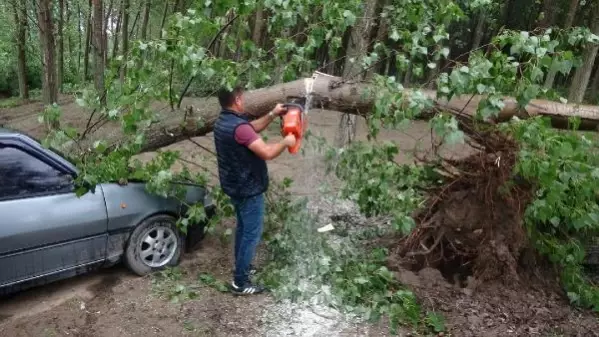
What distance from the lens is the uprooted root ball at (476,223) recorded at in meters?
4.75

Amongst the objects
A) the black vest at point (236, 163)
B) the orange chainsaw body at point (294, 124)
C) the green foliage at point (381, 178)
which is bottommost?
the green foliage at point (381, 178)

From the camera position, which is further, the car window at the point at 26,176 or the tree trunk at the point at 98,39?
the tree trunk at the point at 98,39

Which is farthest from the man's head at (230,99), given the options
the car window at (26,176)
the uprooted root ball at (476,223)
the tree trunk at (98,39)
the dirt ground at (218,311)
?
the tree trunk at (98,39)

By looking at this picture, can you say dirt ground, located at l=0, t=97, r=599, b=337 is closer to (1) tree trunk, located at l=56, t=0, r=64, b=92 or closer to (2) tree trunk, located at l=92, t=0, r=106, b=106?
(2) tree trunk, located at l=92, t=0, r=106, b=106

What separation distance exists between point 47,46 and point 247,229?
24.3ft

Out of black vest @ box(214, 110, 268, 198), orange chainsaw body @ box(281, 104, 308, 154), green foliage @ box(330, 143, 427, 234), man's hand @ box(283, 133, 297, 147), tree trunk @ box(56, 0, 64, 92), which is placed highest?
orange chainsaw body @ box(281, 104, 308, 154)

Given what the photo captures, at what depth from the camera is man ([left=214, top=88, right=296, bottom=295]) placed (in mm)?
4035

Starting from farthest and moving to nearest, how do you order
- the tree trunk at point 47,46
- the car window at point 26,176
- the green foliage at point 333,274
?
the tree trunk at point 47,46 < the green foliage at point 333,274 < the car window at point 26,176

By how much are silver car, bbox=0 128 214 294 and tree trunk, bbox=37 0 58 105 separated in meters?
6.22

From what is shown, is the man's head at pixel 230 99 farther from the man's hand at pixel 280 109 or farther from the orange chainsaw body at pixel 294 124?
the orange chainsaw body at pixel 294 124

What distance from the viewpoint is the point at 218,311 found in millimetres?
4219

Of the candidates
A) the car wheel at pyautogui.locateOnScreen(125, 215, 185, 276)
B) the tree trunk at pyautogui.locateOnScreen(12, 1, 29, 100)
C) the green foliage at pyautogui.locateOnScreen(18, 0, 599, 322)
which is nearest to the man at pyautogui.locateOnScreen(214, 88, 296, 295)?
the green foliage at pyautogui.locateOnScreen(18, 0, 599, 322)

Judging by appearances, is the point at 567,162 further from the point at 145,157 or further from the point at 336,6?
the point at 145,157

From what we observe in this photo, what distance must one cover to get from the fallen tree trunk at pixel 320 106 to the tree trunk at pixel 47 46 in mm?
5364
